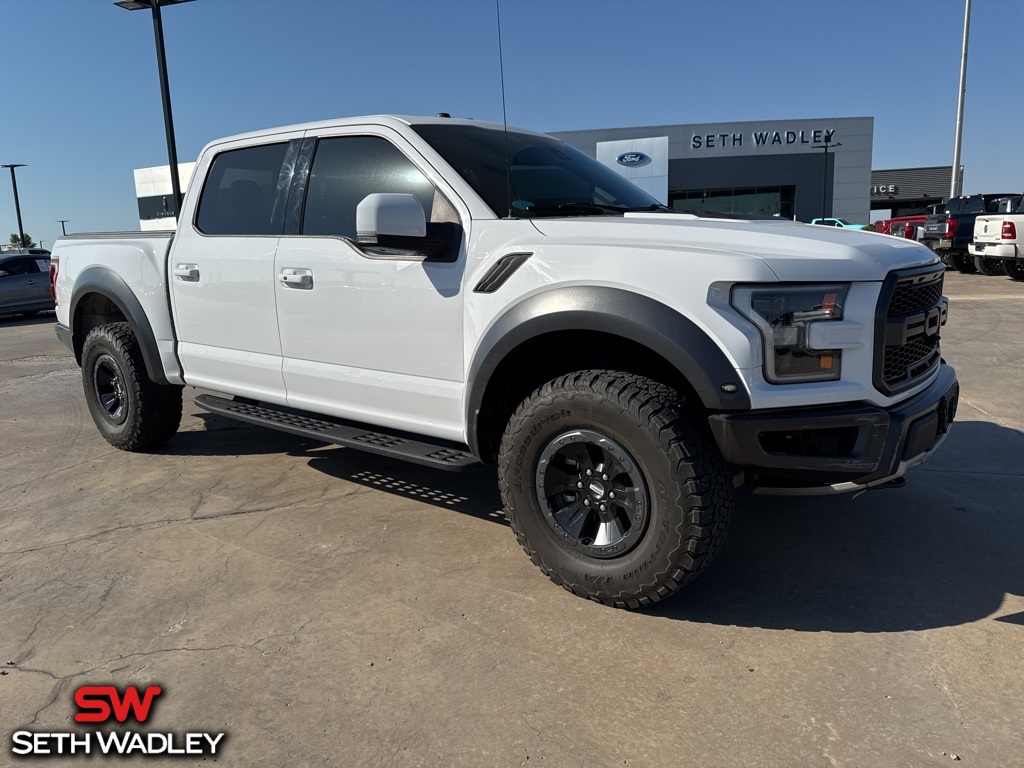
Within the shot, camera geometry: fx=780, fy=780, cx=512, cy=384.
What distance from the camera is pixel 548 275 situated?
296 cm

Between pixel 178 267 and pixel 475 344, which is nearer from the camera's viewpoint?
pixel 475 344

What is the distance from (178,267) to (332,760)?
10.8ft

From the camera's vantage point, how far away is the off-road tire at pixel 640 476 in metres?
2.67

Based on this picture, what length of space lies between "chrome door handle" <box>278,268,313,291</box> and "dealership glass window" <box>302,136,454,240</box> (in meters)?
0.21

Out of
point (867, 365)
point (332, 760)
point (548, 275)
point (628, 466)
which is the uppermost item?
point (548, 275)

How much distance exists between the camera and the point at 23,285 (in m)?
16.3

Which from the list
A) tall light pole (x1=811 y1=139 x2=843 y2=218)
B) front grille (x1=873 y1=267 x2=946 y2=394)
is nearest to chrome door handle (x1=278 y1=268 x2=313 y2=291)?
front grille (x1=873 y1=267 x2=946 y2=394)

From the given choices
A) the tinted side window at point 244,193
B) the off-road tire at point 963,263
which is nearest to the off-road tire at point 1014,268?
the off-road tire at point 963,263

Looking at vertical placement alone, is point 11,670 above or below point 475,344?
below

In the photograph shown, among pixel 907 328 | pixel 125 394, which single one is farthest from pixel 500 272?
pixel 125 394

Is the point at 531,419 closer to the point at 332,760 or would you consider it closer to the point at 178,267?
the point at 332,760

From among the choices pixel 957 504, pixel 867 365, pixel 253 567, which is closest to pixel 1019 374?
pixel 957 504

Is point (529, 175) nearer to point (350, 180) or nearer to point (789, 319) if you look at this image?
point (350, 180)

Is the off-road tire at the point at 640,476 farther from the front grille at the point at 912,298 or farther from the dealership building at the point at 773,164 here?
the dealership building at the point at 773,164
